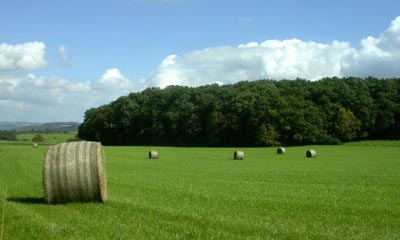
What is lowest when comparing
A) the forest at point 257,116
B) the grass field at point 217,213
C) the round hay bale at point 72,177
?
the grass field at point 217,213

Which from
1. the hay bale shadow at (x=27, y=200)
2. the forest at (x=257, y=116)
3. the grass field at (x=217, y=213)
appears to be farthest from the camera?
the forest at (x=257, y=116)

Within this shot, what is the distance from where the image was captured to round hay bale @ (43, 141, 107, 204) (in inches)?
555

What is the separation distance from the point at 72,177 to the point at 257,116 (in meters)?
74.9

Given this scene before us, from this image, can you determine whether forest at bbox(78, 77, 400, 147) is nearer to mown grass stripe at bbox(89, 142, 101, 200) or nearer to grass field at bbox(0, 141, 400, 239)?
grass field at bbox(0, 141, 400, 239)

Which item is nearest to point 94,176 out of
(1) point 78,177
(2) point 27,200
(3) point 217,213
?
(1) point 78,177

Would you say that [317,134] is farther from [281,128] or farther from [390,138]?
[390,138]

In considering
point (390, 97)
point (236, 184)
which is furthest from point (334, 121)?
point (236, 184)

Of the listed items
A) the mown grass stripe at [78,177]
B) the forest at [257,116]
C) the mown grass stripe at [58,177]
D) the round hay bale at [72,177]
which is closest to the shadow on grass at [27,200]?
the mown grass stripe at [58,177]

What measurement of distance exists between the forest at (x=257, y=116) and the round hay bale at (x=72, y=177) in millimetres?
69689

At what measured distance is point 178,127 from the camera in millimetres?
103438

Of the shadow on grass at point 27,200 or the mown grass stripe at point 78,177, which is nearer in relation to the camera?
the mown grass stripe at point 78,177

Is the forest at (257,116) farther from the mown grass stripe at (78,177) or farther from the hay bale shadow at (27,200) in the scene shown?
the mown grass stripe at (78,177)

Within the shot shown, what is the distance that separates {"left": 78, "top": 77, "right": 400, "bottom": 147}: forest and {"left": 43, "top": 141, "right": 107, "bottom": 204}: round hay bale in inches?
2744

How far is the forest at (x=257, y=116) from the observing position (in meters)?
84.6
